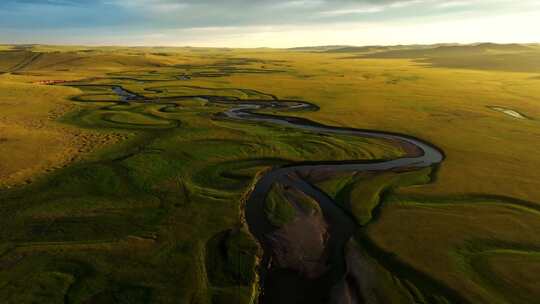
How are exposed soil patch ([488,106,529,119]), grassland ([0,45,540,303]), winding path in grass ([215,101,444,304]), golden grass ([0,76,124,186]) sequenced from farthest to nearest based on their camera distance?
exposed soil patch ([488,106,529,119]) → golden grass ([0,76,124,186]) → winding path in grass ([215,101,444,304]) → grassland ([0,45,540,303])

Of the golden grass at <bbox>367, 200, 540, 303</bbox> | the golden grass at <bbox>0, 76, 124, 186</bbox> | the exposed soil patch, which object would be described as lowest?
the golden grass at <bbox>367, 200, 540, 303</bbox>

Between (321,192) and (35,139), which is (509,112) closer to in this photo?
(321,192)

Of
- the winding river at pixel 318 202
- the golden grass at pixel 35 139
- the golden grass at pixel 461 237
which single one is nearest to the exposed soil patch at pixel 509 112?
the winding river at pixel 318 202

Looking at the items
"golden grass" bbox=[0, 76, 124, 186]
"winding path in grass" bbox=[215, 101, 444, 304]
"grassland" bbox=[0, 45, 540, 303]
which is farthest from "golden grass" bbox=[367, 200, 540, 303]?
"golden grass" bbox=[0, 76, 124, 186]

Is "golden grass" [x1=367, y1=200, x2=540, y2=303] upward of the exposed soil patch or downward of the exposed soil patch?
downward

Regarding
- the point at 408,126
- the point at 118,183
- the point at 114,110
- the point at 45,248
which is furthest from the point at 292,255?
the point at 114,110

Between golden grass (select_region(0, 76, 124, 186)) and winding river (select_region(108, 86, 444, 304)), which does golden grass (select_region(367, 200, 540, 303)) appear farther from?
golden grass (select_region(0, 76, 124, 186))

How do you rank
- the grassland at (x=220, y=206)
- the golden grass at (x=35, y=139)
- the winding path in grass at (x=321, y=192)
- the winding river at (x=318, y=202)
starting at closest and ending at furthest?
the winding river at (x=318, y=202) < the grassland at (x=220, y=206) < the winding path in grass at (x=321, y=192) < the golden grass at (x=35, y=139)

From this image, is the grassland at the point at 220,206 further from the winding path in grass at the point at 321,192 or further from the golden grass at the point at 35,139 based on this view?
the winding path in grass at the point at 321,192

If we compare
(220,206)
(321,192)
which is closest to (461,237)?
(321,192)

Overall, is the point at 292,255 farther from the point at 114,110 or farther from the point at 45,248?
the point at 114,110

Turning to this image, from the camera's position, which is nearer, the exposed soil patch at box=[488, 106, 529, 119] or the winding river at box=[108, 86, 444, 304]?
the winding river at box=[108, 86, 444, 304]

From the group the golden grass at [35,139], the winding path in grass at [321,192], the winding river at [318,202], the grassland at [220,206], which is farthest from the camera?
the golden grass at [35,139]

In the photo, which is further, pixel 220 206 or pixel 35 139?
pixel 35 139
